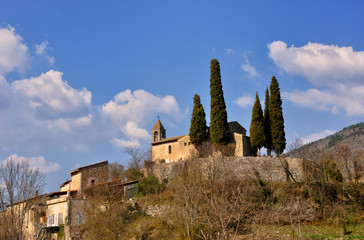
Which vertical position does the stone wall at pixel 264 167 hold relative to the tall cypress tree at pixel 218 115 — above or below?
below

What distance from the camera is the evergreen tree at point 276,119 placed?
146 feet

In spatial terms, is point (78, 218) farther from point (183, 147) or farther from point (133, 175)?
point (183, 147)

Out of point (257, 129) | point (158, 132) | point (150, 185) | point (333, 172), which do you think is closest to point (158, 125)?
point (158, 132)

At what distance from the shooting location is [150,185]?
42.2 meters

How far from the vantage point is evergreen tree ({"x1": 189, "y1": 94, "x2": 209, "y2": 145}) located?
4594 centimetres

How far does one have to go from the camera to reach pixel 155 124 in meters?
60.3

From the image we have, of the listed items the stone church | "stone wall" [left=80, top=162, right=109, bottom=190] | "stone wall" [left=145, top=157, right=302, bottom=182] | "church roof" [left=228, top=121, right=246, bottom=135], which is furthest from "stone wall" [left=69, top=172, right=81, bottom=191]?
"church roof" [left=228, top=121, right=246, bottom=135]

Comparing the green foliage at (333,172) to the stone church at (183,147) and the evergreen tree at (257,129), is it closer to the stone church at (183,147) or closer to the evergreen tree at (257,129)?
the evergreen tree at (257,129)

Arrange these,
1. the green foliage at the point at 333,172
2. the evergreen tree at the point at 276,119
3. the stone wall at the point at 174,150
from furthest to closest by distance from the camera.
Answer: the stone wall at the point at 174,150 < the evergreen tree at the point at 276,119 < the green foliage at the point at 333,172

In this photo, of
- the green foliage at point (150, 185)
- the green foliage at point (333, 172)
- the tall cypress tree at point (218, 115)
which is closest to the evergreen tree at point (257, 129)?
the tall cypress tree at point (218, 115)

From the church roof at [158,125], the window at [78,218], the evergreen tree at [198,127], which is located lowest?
the window at [78,218]

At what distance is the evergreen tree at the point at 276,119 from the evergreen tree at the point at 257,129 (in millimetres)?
1311

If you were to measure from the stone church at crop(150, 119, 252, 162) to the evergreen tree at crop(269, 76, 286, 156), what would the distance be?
349cm

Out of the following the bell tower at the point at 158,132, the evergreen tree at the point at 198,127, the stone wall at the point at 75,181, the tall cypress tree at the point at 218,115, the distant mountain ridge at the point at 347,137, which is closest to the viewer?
the tall cypress tree at the point at 218,115
